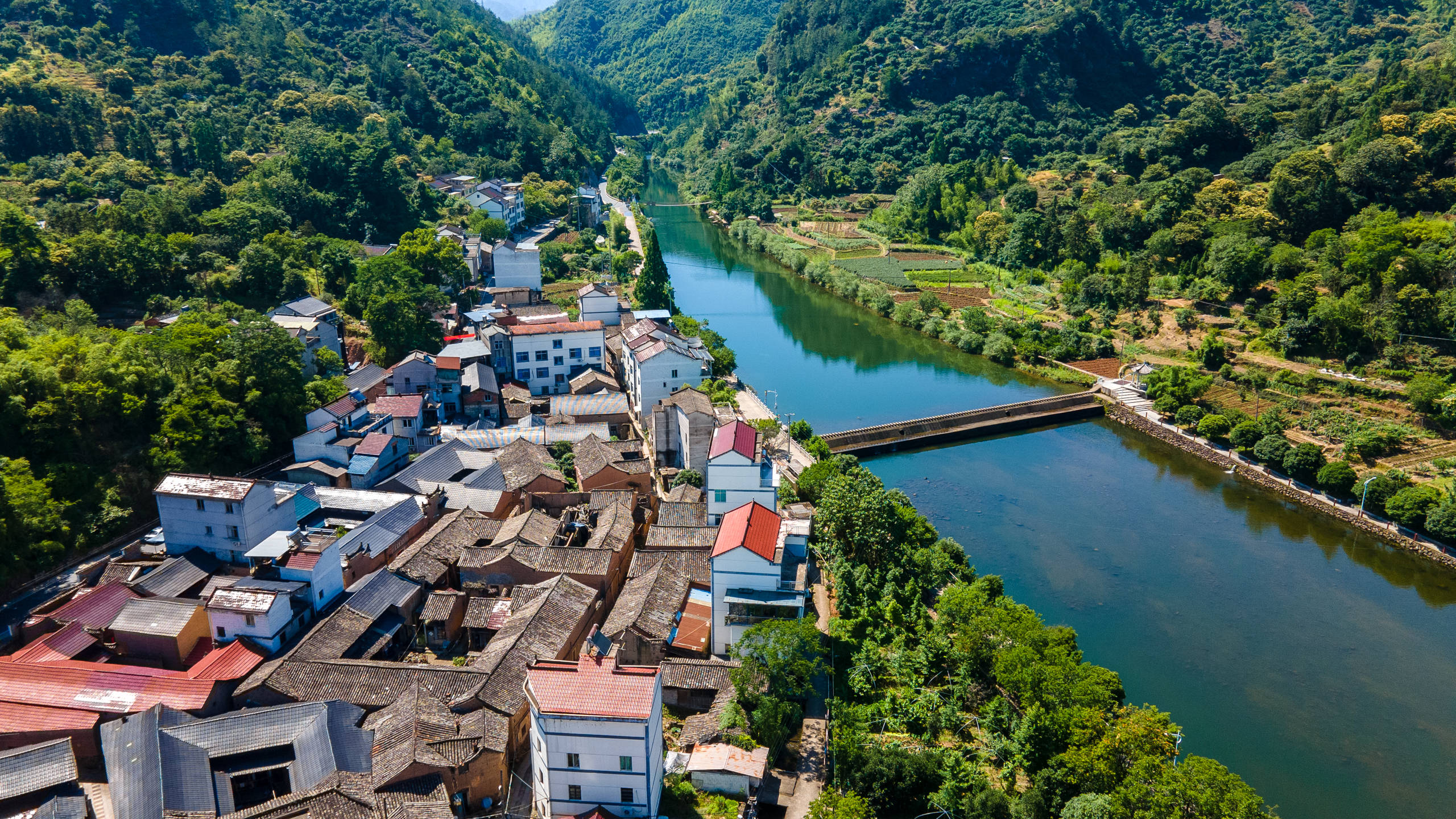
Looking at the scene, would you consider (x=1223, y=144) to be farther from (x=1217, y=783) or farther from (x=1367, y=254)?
(x=1217, y=783)

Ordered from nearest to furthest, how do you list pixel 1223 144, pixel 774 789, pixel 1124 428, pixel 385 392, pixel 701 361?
pixel 774 789 → pixel 385 392 → pixel 701 361 → pixel 1124 428 → pixel 1223 144

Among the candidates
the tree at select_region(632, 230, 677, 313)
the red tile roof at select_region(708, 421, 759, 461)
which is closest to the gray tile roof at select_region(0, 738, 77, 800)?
the red tile roof at select_region(708, 421, 759, 461)

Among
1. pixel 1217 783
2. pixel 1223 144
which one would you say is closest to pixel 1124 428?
pixel 1217 783

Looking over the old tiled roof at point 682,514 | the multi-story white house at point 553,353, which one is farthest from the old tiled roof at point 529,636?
the multi-story white house at point 553,353

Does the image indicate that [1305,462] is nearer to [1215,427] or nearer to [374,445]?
[1215,427]

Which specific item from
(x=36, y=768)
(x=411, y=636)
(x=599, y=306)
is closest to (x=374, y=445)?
(x=411, y=636)

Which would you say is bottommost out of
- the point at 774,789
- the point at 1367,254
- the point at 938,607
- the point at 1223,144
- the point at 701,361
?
the point at 774,789
